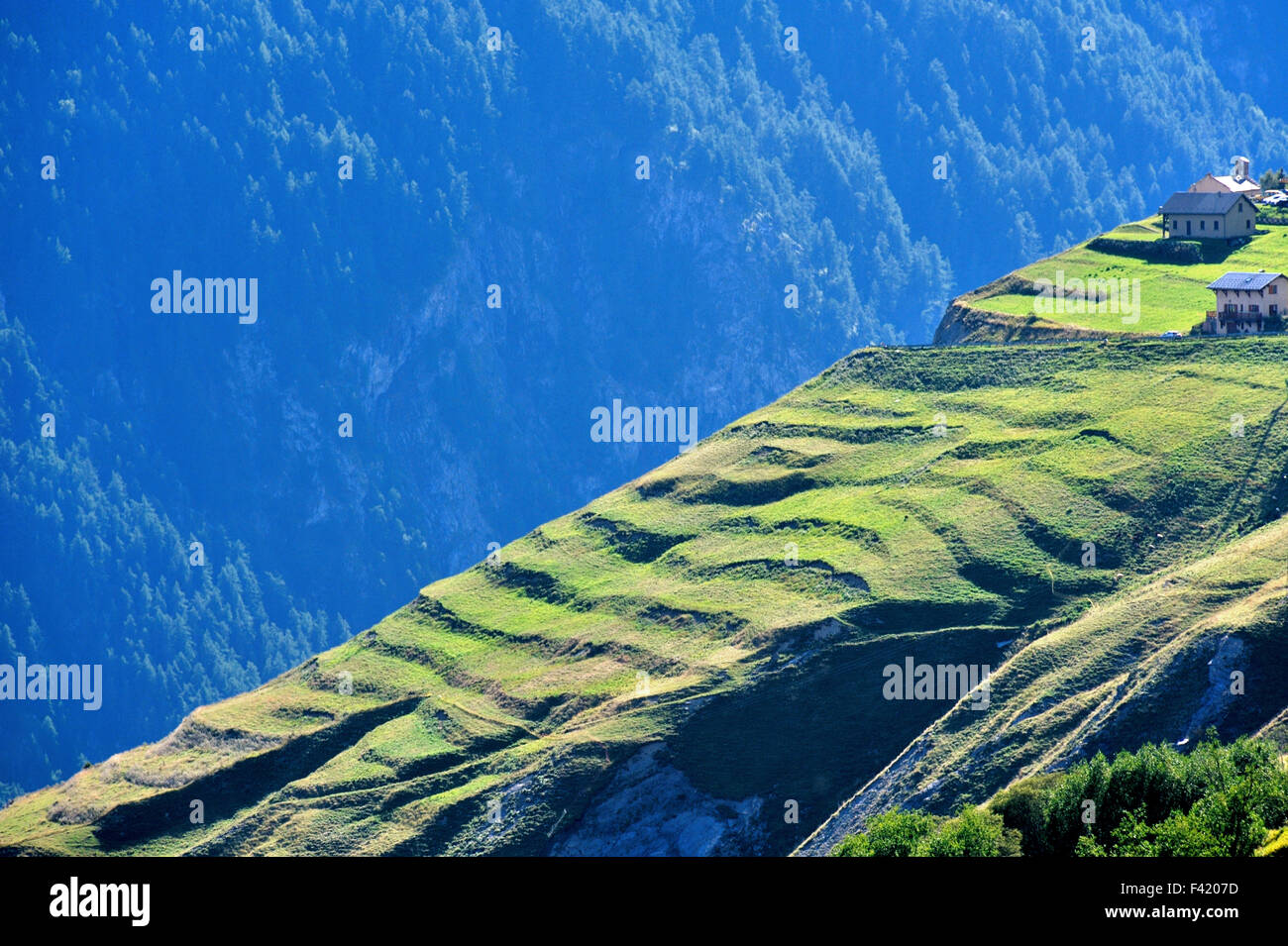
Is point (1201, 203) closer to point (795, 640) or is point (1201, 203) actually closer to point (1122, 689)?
point (795, 640)

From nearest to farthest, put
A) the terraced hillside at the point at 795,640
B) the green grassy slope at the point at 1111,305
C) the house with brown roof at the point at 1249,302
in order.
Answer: the terraced hillside at the point at 795,640 → the house with brown roof at the point at 1249,302 → the green grassy slope at the point at 1111,305

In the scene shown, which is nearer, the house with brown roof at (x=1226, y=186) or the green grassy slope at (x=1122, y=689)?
the green grassy slope at (x=1122, y=689)

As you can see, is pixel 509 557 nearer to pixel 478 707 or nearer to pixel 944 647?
pixel 478 707

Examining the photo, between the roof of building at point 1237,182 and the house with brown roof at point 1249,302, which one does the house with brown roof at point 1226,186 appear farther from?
the house with brown roof at point 1249,302

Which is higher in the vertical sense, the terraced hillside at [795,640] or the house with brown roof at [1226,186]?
the house with brown roof at [1226,186]

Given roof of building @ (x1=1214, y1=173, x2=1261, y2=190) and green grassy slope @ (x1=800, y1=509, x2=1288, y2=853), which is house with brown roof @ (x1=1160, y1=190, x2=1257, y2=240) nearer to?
roof of building @ (x1=1214, y1=173, x2=1261, y2=190)

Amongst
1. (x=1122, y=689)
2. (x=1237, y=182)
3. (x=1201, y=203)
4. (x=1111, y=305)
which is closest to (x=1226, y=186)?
(x=1201, y=203)

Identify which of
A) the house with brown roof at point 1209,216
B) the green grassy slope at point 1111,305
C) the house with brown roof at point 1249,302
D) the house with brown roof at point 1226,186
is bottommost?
the house with brown roof at point 1249,302

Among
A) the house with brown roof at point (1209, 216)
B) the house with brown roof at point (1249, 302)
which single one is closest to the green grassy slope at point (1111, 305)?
the house with brown roof at point (1209, 216)
